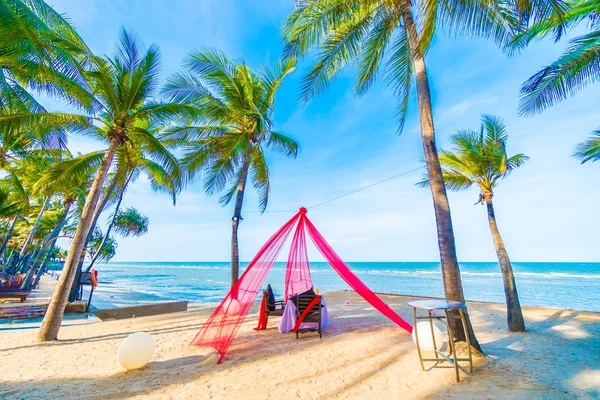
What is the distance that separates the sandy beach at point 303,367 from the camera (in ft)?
9.00

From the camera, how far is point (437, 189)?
3863 mm

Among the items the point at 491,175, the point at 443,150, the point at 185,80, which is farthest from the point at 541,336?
the point at 185,80

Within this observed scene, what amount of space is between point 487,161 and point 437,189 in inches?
109

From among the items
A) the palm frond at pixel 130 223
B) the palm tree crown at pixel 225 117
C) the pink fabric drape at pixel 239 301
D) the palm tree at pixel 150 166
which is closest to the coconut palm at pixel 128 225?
the palm frond at pixel 130 223

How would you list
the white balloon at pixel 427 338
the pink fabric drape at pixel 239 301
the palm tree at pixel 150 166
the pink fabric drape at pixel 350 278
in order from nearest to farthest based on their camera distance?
the white balloon at pixel 427 338 → the pink fabric drape at pixel 239 301 → the pink fabric drape at pixel 350 278 → the palm tree at pixel 150 166

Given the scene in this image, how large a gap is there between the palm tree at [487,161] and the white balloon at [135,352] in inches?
235

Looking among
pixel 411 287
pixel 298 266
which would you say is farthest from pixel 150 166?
pixel 411 287

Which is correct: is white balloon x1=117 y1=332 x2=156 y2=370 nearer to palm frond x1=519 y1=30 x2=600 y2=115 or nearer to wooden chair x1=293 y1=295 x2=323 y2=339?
wooden chair x1=293 y1=295 x2=323 y2=339

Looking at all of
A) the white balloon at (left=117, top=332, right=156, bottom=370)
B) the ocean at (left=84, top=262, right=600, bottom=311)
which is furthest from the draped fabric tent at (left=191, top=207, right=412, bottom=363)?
the ocean at (left=84, top=262, right=600, bottom=311)

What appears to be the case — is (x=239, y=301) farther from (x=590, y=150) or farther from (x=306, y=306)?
(x=590, y=150)

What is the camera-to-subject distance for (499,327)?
5.39 meters

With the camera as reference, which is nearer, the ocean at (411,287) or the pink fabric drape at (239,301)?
the pink fabric drape at (239,301)

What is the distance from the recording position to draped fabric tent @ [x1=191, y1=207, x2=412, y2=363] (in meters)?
4.21

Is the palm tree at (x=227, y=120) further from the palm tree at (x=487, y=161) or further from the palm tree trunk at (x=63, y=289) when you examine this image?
→ the palm tree at (x=487, y=161)
